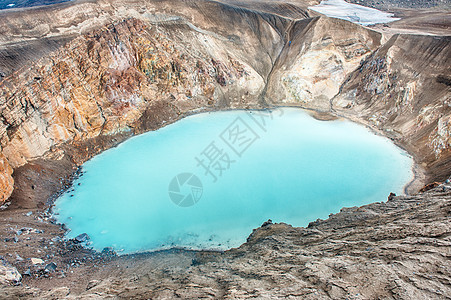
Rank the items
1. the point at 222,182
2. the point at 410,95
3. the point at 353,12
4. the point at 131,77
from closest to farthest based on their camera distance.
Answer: the point at 222,182 → the point at 410,95 → the point at 131,77 → the point at 353,12

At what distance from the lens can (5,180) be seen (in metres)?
20.7

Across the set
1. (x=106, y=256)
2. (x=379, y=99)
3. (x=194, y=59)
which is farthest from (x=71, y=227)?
(x=379, y=99)

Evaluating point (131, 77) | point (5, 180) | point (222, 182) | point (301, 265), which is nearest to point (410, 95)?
point (222, 182)

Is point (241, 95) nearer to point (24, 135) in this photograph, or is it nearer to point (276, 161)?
point (276, 161)

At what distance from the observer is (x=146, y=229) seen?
19234 millimetres

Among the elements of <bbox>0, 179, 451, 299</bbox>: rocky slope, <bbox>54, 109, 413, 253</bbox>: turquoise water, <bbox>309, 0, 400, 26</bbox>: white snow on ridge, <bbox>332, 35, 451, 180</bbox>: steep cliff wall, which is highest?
<bbox>309, 0, 400, 26</bbox>: white snow on ridge

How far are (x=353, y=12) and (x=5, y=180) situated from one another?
5097 cm

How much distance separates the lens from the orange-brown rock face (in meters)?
20.3

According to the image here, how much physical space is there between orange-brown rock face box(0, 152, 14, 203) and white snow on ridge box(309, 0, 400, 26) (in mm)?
43427

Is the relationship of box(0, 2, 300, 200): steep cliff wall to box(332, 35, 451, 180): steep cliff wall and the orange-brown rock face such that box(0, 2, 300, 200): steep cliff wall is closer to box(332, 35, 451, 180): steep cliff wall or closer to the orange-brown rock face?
the orange-brown rock face

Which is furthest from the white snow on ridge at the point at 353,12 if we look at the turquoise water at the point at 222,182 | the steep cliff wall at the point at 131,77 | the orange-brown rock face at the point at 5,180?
the orange-brown rock face at the point at 5,180

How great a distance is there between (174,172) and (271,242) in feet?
37.3

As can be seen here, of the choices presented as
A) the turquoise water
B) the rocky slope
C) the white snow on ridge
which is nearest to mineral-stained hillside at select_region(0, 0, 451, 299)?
the rocky slope

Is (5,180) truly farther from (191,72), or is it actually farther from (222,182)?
(191,72)
